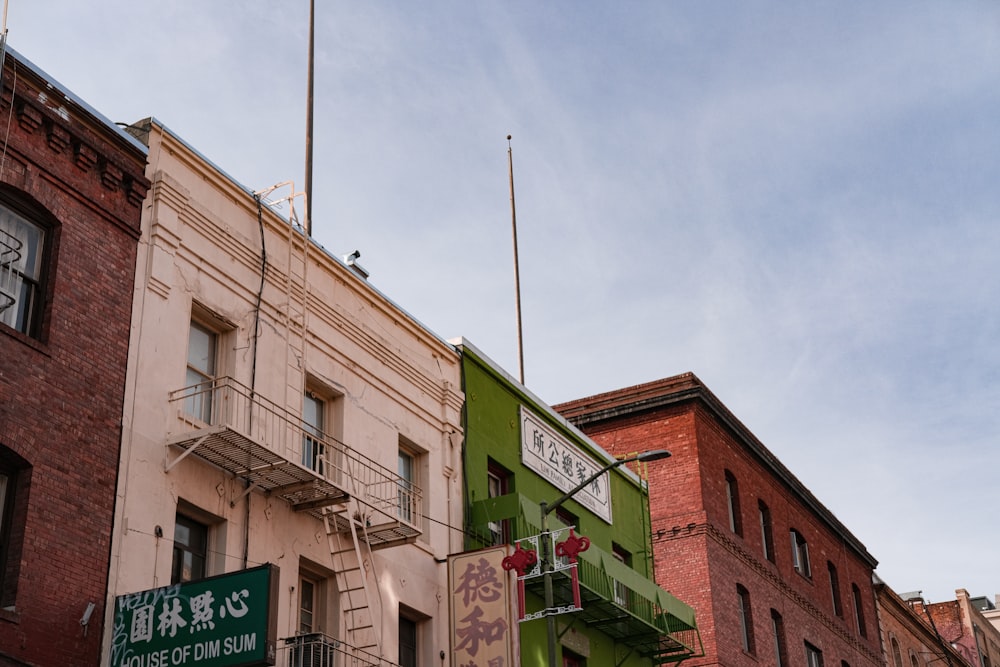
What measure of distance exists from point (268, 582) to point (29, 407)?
13.0 ft

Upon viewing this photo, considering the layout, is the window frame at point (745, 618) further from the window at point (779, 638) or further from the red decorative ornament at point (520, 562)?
the red decorative ornament at point (520, 562)

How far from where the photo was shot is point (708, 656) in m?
36.6

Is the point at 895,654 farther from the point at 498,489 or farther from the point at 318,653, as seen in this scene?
the point at 318,653

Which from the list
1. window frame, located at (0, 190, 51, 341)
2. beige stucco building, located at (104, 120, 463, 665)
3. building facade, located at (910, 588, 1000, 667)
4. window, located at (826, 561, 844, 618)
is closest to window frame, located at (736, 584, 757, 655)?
window, located at (826, 561, 844, 618)

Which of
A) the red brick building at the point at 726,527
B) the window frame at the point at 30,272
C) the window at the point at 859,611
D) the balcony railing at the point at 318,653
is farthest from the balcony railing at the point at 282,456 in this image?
the window at the point at 859,611

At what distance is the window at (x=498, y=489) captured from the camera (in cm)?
2859

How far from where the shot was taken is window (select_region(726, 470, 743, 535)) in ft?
136

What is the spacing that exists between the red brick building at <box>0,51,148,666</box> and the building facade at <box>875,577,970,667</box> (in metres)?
41.1

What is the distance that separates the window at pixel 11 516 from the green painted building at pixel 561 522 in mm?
11036

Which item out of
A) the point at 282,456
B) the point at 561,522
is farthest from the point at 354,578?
the point at 561,522

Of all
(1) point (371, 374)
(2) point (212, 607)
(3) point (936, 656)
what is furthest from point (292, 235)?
(3) point (936, 656)

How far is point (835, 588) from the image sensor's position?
164ft

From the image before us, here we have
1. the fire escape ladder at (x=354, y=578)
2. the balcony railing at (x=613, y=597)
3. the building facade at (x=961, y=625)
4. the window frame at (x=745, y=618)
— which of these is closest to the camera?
the fire escape ladder at (x=354, y=578)

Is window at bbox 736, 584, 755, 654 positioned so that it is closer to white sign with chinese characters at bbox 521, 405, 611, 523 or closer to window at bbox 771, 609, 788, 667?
window at bbox 771, 609, 788, 667
